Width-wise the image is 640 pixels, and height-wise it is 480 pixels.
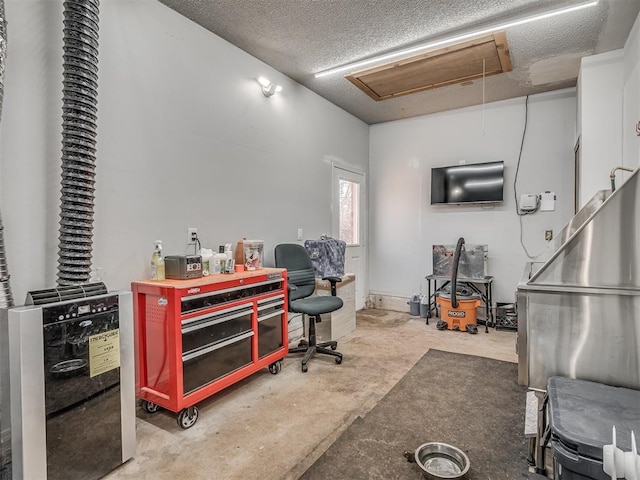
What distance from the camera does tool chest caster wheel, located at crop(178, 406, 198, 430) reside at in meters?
2.24

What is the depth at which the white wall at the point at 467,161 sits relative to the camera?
4469 mm

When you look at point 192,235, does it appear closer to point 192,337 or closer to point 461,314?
point 192,337

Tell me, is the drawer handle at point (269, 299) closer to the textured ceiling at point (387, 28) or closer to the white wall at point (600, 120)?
the textured ceiling at point (387, 28)

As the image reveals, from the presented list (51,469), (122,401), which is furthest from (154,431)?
(51,469)

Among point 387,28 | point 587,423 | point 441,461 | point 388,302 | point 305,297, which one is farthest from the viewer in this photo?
point 388,302

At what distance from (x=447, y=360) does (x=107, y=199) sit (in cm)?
325

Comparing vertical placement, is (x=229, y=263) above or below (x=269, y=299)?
above

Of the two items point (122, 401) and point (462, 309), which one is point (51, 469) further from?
point (462, 309)

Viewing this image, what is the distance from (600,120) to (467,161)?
5.57ft

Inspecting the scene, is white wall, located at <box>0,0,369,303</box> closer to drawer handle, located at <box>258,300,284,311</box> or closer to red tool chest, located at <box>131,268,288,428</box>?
red tool chest, located at <box>131,268,288,428</box>

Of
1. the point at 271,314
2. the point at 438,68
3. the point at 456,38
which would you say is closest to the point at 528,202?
the point at 438,68

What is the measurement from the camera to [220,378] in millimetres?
2516

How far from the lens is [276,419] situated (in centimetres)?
236

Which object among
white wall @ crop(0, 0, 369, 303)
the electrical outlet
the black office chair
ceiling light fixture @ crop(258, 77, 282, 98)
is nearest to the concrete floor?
the black office chair
